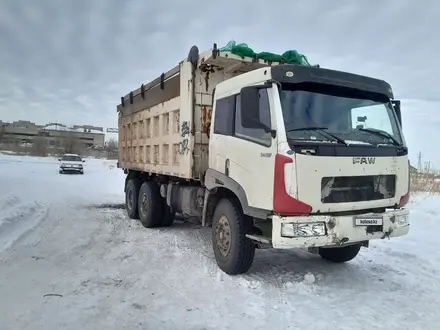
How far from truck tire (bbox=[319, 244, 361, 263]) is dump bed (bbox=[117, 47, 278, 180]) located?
7.57 ft

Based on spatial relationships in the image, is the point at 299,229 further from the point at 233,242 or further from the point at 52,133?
the point at 52,133

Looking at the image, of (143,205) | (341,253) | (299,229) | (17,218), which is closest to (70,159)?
(17,218)

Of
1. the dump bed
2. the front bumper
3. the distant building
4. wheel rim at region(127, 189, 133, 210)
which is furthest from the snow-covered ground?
the distant building

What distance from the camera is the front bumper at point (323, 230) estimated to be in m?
4.08

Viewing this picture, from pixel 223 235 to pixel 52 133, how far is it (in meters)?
109

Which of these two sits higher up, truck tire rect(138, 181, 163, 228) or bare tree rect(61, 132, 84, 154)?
bare tree rect(61, 132, 84, 154)

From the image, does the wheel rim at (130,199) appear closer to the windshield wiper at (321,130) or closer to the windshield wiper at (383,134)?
the windshield wiper at (321,130)

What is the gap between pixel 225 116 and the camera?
17.4ft

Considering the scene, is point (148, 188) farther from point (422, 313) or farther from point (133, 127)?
point (422, 313)

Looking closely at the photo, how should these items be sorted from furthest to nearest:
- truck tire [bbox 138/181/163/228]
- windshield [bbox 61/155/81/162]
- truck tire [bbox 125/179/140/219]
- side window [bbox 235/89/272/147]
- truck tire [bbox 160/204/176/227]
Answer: windshield [bbox 61/155/81/162]
truck tire [bbox 125/179/140/219]
truck tire [bbox 160/204/176/227]
truck tire [bbox 138/181/163/228]
side window [bbox 235/89/272/147]

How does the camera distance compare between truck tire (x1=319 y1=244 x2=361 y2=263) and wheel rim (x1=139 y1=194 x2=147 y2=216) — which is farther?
wheel rim (x1=139 y1=194 x2=147 y2=216)

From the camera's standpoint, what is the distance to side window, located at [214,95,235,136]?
5.14 m

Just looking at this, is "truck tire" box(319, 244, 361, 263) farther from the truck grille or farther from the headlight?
the headlight

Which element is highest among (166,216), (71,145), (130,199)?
(71,145)
